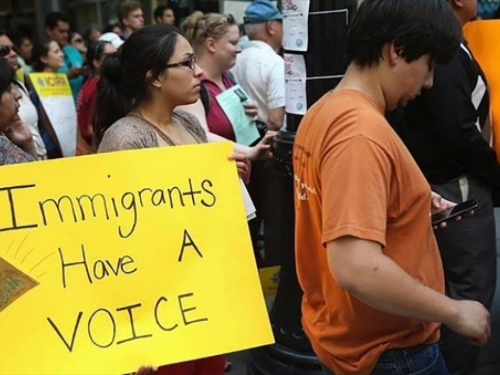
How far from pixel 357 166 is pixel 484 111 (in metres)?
1.66

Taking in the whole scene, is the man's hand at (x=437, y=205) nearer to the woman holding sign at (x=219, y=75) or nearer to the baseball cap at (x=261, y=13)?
the woman holding sign at (x=219, y=75)

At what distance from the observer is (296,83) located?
124 inches

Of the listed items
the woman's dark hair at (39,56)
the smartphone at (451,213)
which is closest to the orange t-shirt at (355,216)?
the smartphone at (451,213)

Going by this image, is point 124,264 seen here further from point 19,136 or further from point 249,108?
point 249,108

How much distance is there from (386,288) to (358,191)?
0.71 ft

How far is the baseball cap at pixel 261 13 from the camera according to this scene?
4.99m

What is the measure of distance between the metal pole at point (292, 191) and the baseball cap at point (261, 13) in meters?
1.88

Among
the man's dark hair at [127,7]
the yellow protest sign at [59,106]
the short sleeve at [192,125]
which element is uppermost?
the short sleeve at [192,125]

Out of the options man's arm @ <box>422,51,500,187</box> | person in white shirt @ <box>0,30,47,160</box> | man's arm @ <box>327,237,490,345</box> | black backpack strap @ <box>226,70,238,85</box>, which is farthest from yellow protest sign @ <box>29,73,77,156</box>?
man's arm @ <box>327,237,490,345</box>

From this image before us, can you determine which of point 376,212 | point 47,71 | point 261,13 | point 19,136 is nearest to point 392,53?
point 376,212

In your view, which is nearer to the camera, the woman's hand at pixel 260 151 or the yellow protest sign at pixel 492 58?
the woman's hand at pixel 260 151

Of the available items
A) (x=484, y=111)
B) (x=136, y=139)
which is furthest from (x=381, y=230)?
(x=484, y=111)

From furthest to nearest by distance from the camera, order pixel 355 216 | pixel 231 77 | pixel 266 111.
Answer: pixel 266 111, pixel 231 77, pixel 355 216

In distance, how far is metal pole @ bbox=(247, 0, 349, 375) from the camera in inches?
120
